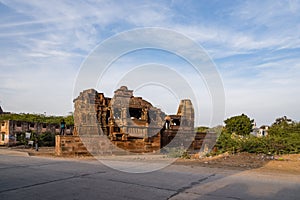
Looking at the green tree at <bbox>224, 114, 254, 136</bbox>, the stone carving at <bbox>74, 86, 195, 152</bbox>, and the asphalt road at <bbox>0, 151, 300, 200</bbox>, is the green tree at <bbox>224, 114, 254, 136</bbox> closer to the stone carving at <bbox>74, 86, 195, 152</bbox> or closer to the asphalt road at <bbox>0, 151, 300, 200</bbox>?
the stone carving at <bbox>74, 86, 195, 152</bbox>

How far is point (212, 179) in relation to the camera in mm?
8844

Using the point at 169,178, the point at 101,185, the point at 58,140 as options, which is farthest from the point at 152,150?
the point at 101,185

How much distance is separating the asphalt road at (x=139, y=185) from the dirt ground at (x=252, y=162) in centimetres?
235

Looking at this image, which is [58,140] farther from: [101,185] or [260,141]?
[260,141]

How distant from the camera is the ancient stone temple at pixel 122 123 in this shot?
1877cm

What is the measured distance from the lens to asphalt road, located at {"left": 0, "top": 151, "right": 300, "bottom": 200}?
650cm

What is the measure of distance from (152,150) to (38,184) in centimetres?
1291

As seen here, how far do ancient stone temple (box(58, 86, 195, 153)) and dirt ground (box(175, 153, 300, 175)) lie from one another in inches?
205

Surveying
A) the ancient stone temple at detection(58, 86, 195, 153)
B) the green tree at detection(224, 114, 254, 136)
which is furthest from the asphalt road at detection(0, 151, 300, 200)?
the green tree at detection(224, 114, 254, 136)

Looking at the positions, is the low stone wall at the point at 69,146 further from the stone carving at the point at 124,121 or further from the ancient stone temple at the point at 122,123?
the stone carving at the point at 124,121

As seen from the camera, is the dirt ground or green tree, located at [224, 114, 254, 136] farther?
green tree, located at [224, 114, 254, 136]

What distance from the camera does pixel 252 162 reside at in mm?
13719

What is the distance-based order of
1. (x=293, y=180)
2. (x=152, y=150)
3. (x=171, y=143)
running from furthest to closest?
(x=171, y=143), (x=152, y=150), (x=293, y=180)

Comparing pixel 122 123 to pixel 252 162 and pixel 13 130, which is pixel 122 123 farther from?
pixel 13 130
